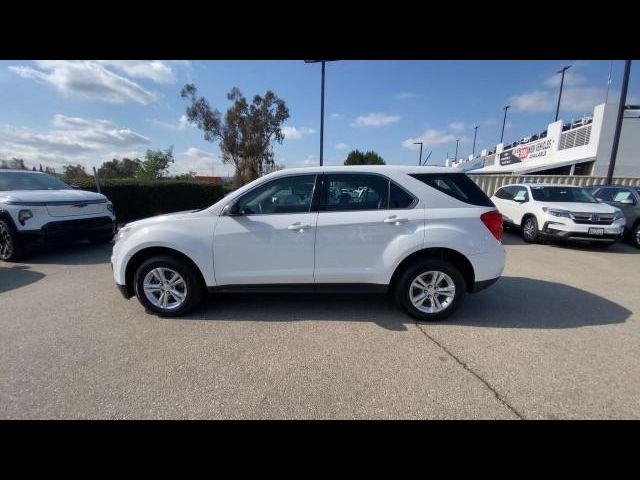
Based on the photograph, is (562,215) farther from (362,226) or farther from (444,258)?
(362,226)

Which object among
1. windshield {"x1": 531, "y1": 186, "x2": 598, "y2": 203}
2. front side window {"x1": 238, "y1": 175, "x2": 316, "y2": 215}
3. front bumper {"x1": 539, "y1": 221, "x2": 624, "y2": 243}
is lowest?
front bumper {"x1": 539, "y1": 221, "x2": 624, "y2": 243}

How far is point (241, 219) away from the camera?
3020mm

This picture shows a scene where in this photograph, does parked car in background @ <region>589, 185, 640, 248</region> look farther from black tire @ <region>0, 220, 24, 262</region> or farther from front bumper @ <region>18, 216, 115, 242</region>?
black tire @ <region>0, 220, 24, 262</region>

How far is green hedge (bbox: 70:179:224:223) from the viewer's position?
9981 millimetres

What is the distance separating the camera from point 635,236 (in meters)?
7.00

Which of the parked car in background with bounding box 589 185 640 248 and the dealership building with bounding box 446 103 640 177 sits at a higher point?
the dealership building with bounding box 446 103 640 177

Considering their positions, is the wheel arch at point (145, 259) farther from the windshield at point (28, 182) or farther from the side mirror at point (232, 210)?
the windshield at point (28, 182)

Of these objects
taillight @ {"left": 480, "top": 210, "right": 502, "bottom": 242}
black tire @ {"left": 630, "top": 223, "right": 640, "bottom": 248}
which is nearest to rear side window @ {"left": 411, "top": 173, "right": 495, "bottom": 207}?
taillight @ {"left": 480, "top": 210, "right": 502, "bottom": 242}

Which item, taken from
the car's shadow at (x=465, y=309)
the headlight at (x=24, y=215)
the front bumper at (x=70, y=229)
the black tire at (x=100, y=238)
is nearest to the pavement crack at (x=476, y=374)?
the car's shadow at (x=465, y=309)

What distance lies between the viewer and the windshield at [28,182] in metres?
5.77

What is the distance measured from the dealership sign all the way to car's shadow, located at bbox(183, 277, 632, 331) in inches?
1001

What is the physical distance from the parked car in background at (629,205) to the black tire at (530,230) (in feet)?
7.74
